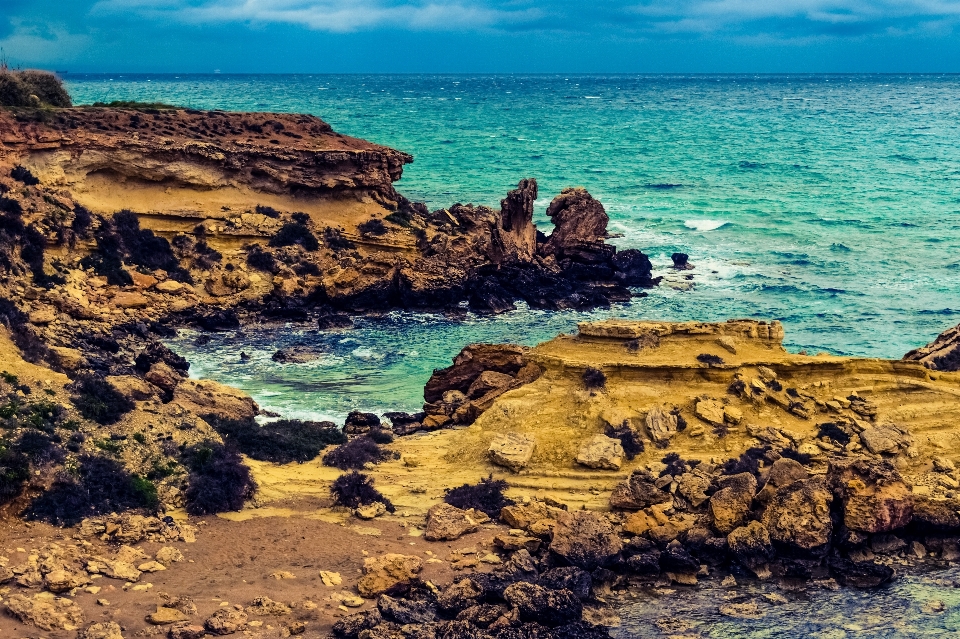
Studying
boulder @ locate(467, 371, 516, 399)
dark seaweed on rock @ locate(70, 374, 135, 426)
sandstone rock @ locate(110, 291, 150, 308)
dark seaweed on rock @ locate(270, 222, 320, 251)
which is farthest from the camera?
dark seaweed on rock @ locate(270, 222, 320, 251)

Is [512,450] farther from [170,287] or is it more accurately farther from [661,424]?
[170,287]

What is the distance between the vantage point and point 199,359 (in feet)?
118

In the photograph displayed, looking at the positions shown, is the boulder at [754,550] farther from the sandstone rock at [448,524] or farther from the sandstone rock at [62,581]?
the sandstone rock at [62,581]

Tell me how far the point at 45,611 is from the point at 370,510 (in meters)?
6.44

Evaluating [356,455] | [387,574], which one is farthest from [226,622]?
[356,455]

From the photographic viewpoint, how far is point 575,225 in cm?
4812

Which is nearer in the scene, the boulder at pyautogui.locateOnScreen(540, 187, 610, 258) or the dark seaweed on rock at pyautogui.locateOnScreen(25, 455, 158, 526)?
the dark seaweed on rock at pyautogui.locateOnScreen(25, 455, 158, 526)

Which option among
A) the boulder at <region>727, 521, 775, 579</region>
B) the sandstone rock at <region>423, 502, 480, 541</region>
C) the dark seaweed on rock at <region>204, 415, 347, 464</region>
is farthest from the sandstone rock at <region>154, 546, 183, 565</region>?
the boulder at <region>727, 521, 775, 579</region>

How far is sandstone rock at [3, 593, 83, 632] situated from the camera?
16.4 m

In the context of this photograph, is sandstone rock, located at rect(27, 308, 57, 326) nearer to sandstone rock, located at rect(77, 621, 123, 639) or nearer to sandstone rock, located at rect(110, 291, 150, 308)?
sandstone rock, located at rect(110, 291, 150, 308)

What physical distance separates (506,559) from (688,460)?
4.94 meters

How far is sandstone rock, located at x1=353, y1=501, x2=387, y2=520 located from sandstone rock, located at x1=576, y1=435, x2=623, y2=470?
13.8ft

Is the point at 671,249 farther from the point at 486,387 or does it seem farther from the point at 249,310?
the point at 486,387

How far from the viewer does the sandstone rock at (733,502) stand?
2031 cm
